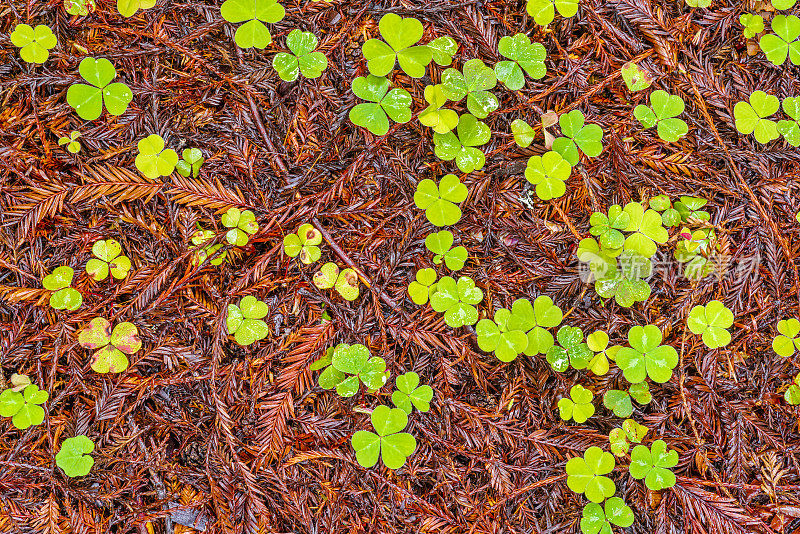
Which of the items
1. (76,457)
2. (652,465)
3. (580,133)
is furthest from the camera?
(580,133)

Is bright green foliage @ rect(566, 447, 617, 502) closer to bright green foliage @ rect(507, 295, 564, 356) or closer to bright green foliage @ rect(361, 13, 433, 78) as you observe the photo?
bright green foliage @ rect(507, 295, 564, 356)

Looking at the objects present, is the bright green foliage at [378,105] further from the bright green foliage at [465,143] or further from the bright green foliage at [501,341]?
the bright green foliage at [501,341]

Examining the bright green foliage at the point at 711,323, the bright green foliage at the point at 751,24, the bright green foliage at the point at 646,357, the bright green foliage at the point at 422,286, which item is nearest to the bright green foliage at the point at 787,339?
the bright green foliage at the point at 711,323

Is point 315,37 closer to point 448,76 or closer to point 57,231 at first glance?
point 448,76


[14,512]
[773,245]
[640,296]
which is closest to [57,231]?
[14,512]

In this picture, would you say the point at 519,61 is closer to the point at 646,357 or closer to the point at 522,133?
the point at 522,133

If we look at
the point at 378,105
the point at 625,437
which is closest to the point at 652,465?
the point at 625,437
